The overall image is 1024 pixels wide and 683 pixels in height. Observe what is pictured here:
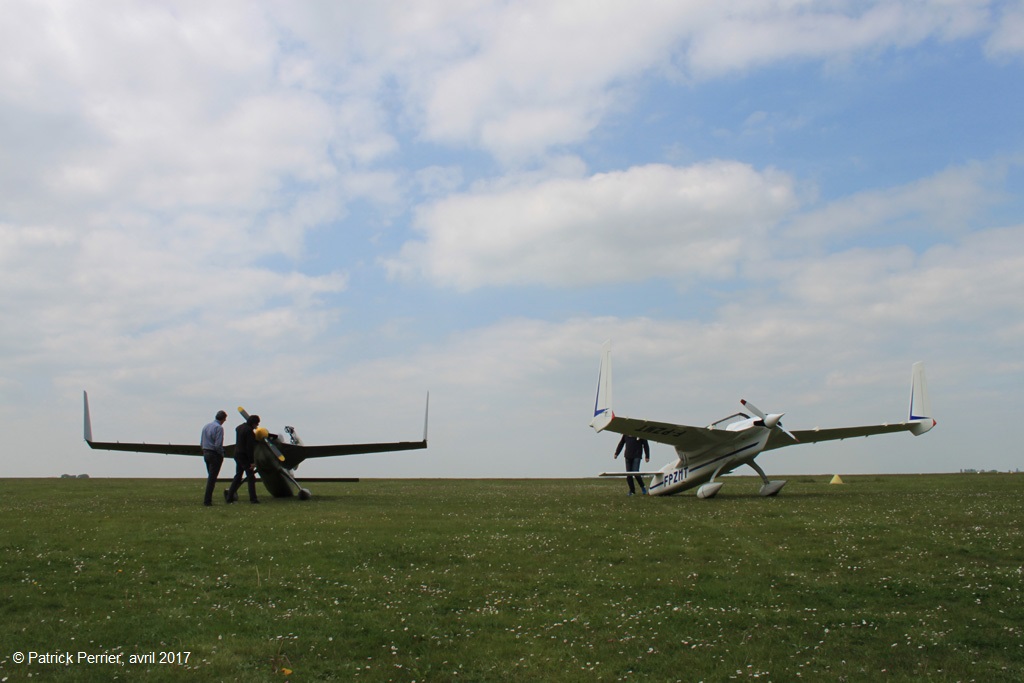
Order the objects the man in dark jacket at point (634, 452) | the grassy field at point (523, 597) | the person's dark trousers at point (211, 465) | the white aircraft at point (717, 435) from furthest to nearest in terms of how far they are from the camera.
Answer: the man in dark jacket at point (634, 452), the white aircraft at point (717, 435), the person's dark trousers at point (211, 465), the grassy field at point (523, 597)

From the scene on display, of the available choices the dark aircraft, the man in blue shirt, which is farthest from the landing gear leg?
the man in blue shirt

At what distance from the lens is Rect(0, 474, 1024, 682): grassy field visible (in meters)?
9.13

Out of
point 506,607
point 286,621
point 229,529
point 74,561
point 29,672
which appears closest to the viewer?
point 29,672

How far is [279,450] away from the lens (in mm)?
25516

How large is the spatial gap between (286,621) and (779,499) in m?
16.9

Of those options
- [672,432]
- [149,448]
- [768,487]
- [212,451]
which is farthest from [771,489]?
[149,448]

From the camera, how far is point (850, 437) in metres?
27.9

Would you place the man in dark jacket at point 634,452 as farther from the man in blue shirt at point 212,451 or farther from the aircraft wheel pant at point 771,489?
the man in blue shirt at point 212,451

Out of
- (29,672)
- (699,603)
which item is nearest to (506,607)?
(699,603)

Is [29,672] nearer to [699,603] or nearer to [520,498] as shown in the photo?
[699,603]

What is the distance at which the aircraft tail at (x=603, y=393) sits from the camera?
25016 mm

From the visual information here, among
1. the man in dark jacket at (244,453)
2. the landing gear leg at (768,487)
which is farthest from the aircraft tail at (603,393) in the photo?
the man in dark jacket at (244,453)

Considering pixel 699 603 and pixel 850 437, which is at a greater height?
pixel 850 437

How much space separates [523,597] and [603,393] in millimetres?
15348
